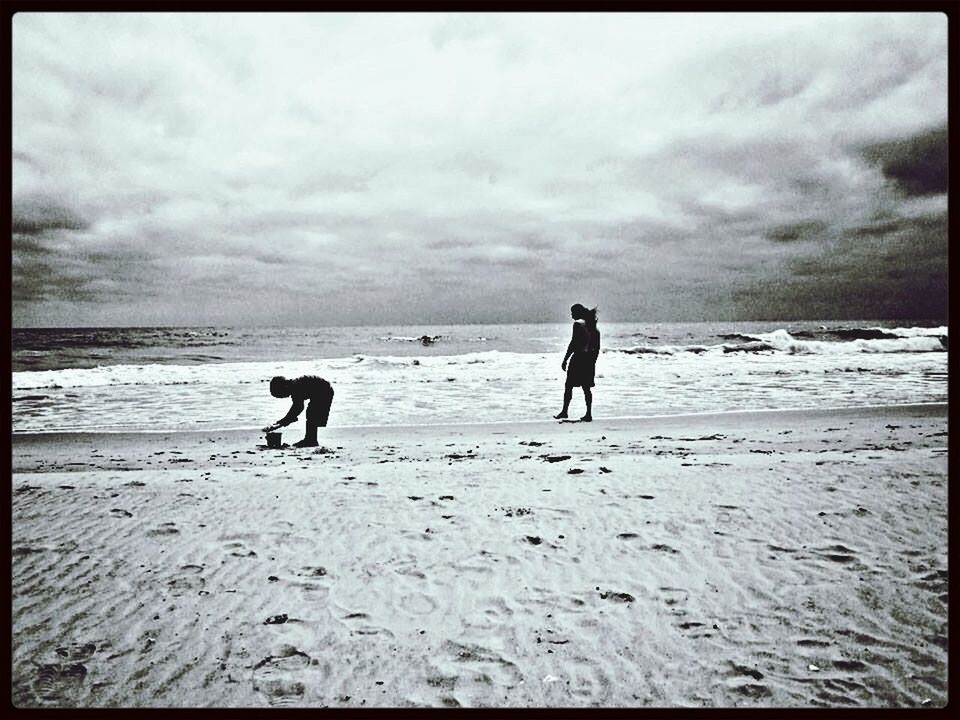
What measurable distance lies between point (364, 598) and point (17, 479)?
5498 mm

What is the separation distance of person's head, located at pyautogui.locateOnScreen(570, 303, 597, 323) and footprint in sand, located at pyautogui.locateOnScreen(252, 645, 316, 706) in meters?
8.61

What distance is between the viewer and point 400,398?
1527 cm

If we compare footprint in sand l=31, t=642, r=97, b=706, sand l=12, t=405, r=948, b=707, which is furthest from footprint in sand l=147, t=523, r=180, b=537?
footprint in sand l=31, t=642, r=97, b=706

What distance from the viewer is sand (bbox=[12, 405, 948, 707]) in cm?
306

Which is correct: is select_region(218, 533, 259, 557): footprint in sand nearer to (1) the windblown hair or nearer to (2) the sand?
(2) the sand

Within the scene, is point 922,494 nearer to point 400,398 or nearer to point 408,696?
point 408,696

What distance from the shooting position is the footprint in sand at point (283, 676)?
9.86ft

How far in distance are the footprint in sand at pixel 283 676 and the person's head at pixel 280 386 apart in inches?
212

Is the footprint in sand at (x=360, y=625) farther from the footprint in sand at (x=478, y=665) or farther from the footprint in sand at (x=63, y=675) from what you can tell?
the footprint in sand at (x=63, y=675)

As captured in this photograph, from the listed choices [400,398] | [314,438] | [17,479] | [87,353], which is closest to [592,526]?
[314,438]

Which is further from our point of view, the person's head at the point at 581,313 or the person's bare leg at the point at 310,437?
the person's head at the point at 581,313

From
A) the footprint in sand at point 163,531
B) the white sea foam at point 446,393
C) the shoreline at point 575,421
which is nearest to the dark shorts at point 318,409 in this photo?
the shoreline at point 575,421

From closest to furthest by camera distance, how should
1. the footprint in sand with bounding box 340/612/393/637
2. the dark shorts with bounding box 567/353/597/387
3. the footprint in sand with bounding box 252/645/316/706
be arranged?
the footprint in sand with bounding box 252/645/316/706 < the footprint in sand with bounding box 340/612/393/637 < the dark shorts with bounding box 567/353/597/387

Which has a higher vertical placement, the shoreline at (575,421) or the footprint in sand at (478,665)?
the shoreline at (575,421)
